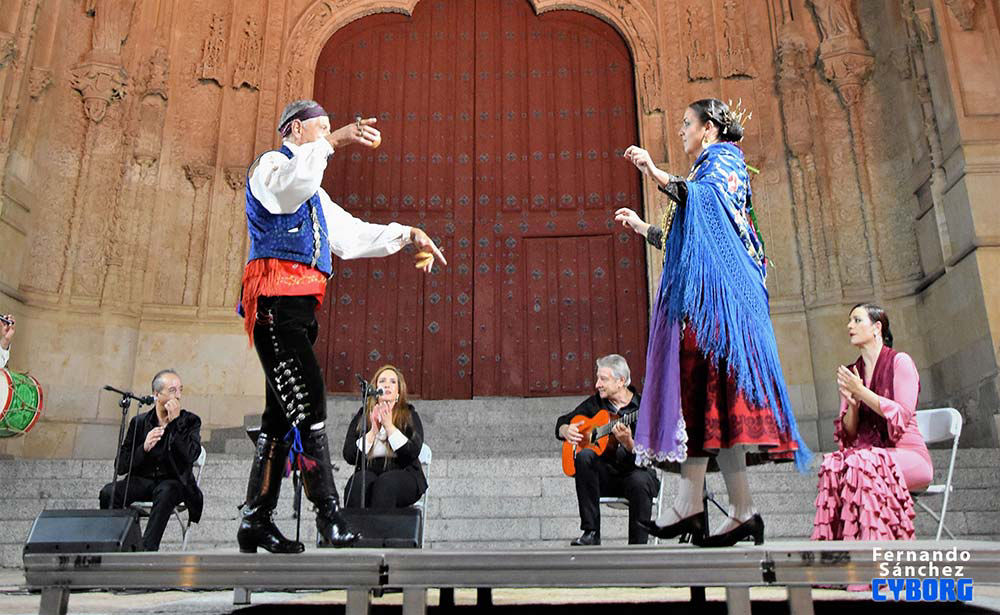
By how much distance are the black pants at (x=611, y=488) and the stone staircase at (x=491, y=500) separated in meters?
0.67

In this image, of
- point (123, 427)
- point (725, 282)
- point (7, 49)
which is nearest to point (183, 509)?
point (123, 427)

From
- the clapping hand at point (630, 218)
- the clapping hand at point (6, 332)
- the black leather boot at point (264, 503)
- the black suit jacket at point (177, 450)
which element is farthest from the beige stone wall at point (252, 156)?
the black leather boot at point (264, 503)

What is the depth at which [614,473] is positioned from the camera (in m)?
4.34

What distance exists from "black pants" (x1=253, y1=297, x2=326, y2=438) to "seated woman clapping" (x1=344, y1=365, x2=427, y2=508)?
5.70ft

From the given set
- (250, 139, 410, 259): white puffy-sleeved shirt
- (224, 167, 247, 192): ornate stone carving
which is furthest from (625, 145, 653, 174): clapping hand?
(224, 167, 247, 192): ornate stone carving

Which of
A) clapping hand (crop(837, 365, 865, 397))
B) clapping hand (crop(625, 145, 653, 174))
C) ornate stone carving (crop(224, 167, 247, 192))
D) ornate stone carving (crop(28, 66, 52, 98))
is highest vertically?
ornate stone carving (crop(28, 66, 52, 98))

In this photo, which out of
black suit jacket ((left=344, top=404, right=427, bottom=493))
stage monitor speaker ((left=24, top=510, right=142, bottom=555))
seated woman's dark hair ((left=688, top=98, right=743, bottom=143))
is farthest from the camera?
black suit jacket ((left=344, top=404, right=427, bottom=493))

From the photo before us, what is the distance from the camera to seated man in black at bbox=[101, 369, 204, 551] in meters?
4.44

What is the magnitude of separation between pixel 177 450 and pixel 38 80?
456 centimetres

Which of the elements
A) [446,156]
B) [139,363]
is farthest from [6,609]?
[446,156]

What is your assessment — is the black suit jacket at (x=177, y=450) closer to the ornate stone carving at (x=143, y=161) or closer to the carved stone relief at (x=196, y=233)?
the carved stone relief at (x=196, y=233)

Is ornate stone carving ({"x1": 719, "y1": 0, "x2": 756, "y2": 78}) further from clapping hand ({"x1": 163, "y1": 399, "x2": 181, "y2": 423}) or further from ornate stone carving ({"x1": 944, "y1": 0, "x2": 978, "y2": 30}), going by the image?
clapping hand ({"x1": 163, "y1": 399, "x2": 181, "y2": 423})

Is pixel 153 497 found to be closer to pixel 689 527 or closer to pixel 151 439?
pixel 151 439

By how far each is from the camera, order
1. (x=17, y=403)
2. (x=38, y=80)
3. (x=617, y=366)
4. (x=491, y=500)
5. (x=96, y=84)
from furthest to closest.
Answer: (x=96, y=84)
(x=38, y=80)
(x=17, y=403)
(x=491, y=500)
(x=617, y=366)
